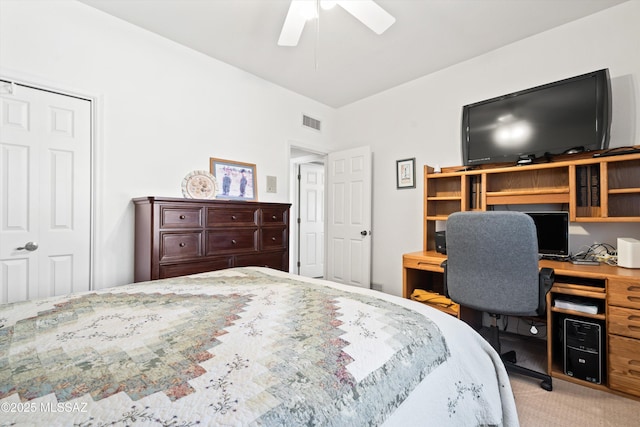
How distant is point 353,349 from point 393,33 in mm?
2755

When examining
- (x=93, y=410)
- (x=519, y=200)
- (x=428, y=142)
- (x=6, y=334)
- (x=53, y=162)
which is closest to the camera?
(x=93, y=410)

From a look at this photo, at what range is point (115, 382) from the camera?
1.98 ft

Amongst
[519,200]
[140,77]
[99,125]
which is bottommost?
[519,200]

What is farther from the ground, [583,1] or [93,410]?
[583,1]

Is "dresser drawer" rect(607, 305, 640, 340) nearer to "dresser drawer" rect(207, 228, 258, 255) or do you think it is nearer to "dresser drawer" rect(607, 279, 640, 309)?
"dresser drawer" rect(607, 279, 640, 309)

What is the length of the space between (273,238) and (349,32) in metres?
2.07

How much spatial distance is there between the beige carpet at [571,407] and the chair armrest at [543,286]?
0.53 metres

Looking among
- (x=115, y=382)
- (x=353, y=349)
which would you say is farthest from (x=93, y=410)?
(x=353, y=349)

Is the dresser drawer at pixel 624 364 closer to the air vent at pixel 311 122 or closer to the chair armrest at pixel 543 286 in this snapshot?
the chair armrest at pixel 543 286

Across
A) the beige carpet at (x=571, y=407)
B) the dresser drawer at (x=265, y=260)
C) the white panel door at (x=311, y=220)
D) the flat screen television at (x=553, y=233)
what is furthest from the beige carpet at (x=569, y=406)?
the white panel door at (x=311, y=220)

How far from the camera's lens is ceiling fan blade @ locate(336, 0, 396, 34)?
181cm

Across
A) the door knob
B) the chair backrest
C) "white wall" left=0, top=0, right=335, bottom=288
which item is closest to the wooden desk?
the chair backrest

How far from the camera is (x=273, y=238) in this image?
10.2 feet

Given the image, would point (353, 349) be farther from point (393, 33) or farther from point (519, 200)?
point (393, 33)
